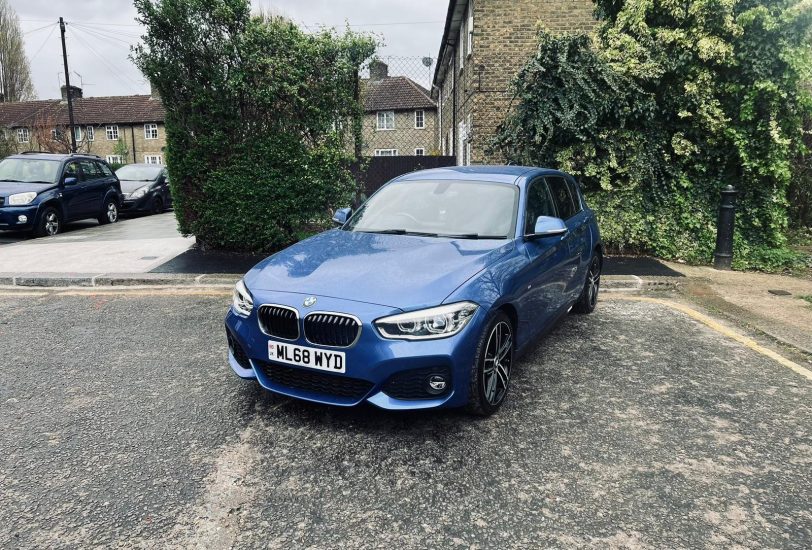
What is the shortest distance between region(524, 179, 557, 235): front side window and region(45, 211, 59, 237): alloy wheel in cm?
1126

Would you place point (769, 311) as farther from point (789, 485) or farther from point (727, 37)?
point (727, 37)

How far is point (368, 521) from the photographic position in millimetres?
2592

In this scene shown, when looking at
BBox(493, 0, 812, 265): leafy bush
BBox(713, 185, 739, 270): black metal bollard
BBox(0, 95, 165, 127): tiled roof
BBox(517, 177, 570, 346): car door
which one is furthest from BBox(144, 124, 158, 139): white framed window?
BBox(517, 177, 570, 346): car door

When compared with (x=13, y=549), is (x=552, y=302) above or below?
above

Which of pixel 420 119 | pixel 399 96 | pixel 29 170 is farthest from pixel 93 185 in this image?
pixel 399 96

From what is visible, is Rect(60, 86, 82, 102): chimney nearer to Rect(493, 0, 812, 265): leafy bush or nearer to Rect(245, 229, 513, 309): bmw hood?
Rect(493, 0, 812, 265): leafy bush

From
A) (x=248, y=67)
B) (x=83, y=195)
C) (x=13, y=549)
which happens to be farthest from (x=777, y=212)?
(x=83, y=195)

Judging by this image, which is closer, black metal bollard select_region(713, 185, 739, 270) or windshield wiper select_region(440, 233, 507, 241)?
windshield wiper select_region(440, 233, 507, 241)

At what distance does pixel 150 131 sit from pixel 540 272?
1979 inches

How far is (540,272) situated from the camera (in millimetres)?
4316

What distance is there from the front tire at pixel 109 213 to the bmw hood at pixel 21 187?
79.7 inches

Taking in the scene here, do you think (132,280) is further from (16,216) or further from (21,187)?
(21,187)

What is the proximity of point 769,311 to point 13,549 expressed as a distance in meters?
6.78

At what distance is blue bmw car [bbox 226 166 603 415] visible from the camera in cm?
320
